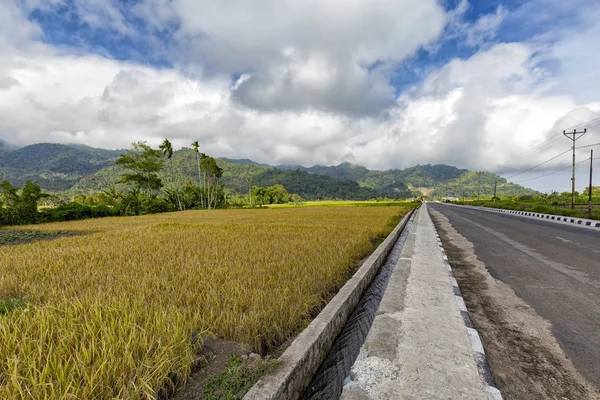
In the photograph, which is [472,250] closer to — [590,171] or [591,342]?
[591,342]

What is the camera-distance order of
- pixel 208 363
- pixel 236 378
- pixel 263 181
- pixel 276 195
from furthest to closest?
pixel 263 181 < pixel 276 195 < pixel 208 363 < pixel 236 378

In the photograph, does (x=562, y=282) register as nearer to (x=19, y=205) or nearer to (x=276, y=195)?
(x=19, y=205)

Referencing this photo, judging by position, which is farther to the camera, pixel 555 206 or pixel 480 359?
pixel 555 206

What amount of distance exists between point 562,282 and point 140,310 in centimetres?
656

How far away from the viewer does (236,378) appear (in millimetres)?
1832

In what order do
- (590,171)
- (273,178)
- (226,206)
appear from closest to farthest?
(590,171)
(226,206)
(273,178)

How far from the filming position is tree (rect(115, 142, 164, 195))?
41.4 m

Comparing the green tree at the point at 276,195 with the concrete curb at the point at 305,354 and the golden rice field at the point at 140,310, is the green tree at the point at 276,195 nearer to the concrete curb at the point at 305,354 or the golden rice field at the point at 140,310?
the golden rice field at the point at 140,310

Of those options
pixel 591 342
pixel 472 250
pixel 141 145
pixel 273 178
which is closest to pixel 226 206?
pixel 141 145

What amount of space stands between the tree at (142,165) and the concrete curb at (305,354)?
45.7m

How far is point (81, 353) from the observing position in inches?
74.6

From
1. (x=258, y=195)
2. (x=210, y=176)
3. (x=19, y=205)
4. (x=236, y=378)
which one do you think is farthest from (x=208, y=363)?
(x=258, y=195)

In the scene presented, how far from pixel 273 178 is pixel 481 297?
168 meters

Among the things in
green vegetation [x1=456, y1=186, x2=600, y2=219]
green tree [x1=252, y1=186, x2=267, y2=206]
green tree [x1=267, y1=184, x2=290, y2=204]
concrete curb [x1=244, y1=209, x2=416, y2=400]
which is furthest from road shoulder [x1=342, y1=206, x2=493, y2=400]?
green tree [x1=267, y1=184, x2=290, y2=204]
